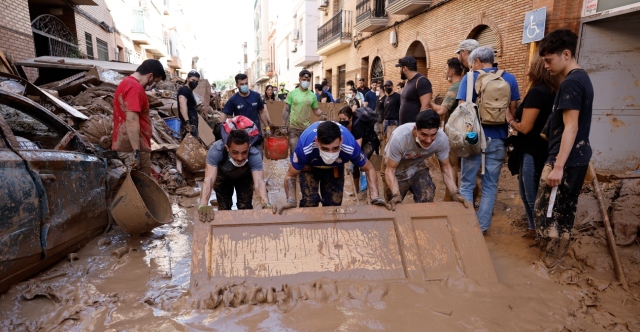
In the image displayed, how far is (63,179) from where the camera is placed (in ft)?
9.73

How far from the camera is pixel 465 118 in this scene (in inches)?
134

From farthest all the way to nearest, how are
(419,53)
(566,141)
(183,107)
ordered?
(419,53)
(183,107)
(566,141)

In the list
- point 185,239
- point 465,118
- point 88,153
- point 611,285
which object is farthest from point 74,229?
point 611,285

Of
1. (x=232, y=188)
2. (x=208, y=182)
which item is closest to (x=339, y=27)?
(x=232, y=188)

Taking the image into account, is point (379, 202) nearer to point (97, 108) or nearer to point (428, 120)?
point (428, 120)

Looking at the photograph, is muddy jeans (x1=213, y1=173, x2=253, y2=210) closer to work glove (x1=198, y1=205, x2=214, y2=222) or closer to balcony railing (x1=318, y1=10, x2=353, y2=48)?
work glove (x1=198, y1=205, x2=214, y2=222)

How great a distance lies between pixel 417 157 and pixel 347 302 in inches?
59.6

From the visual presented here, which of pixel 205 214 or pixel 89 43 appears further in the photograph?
pixel 89 43

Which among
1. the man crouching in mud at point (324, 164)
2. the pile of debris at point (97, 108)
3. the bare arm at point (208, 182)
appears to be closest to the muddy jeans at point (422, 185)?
the man crouching in mud at point (324, 164)

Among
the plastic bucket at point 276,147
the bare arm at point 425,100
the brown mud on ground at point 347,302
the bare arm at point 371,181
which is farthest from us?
the plastic bucket at point 276,147

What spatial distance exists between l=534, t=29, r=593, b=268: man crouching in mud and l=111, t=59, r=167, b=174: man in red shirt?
3.60 meters

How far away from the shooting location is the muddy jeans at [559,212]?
2.79 meters

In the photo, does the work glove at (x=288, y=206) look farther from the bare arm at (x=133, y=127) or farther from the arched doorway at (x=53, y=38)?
the arched doorway at (x=53, y=38)

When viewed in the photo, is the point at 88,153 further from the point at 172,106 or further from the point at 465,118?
the point at 172,106
